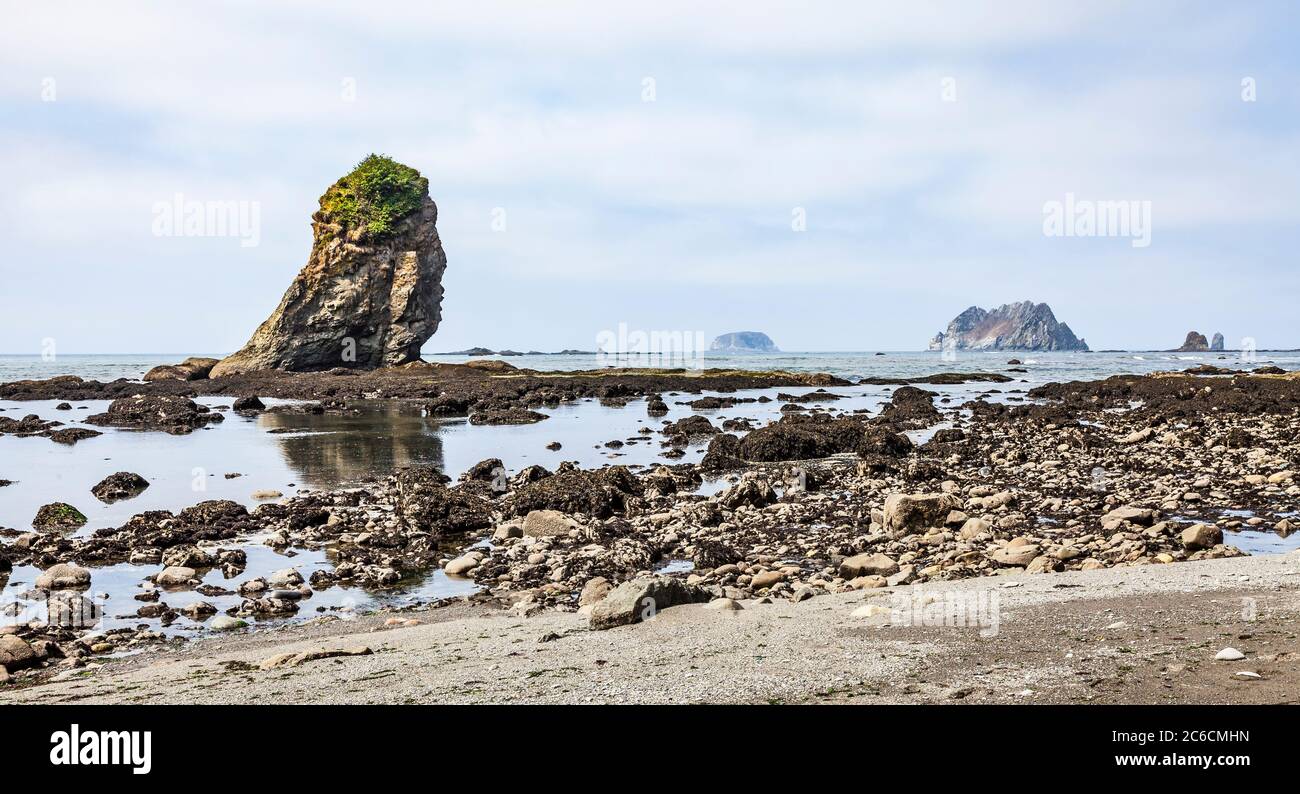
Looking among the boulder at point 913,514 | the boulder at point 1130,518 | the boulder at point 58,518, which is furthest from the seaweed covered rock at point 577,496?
the boulder at point 1130,518

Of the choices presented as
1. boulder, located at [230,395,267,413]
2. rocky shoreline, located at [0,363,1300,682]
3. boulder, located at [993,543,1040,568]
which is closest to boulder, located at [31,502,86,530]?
rocky shoreline, located at [0,363,1300,682]

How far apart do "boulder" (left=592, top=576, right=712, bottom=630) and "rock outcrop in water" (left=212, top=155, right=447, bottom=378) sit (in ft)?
221

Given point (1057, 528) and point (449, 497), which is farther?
point (449, 497)

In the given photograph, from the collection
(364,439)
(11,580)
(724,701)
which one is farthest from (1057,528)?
(364,439)

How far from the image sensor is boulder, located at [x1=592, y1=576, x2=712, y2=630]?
848cm

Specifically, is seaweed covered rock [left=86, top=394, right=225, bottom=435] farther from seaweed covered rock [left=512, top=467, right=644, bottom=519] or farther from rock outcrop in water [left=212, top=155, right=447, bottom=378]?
rock outcrop in water [left=212, top=155, right=447, bottom=378]

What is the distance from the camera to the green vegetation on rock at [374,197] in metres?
74.5

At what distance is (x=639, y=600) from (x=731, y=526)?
19.0ft

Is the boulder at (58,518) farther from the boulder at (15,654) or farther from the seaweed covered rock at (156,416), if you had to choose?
the seaweed covered rock at (156,416)

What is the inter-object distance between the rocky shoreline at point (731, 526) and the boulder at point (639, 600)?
0.07 feet

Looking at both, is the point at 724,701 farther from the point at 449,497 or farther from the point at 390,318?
the point at 390,318

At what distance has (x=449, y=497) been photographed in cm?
1573
